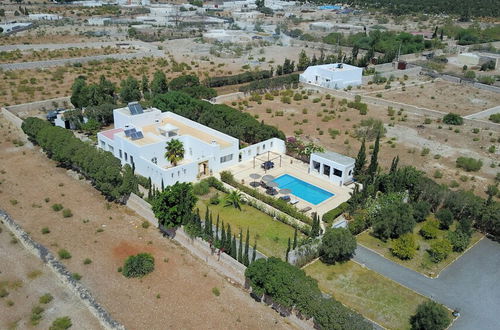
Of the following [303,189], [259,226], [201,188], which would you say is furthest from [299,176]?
[201,188]

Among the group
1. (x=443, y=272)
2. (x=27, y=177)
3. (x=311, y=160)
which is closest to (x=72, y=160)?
(x=27, y=177)

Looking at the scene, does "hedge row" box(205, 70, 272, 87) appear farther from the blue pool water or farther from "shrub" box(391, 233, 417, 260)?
"shrub" box(391, 233, 417, 260)

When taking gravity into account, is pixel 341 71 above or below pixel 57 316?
above

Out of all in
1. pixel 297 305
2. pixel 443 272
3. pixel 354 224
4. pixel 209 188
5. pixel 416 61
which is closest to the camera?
pixel 297 305

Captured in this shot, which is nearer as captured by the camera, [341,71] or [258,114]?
[258,114]

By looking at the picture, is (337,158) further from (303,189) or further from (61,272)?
(61,272)

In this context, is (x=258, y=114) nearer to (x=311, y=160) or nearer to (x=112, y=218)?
(x=311, y=160)

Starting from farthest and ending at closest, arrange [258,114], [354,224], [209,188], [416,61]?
[416,61]
[258,114]
[209,188]
[354,224]
